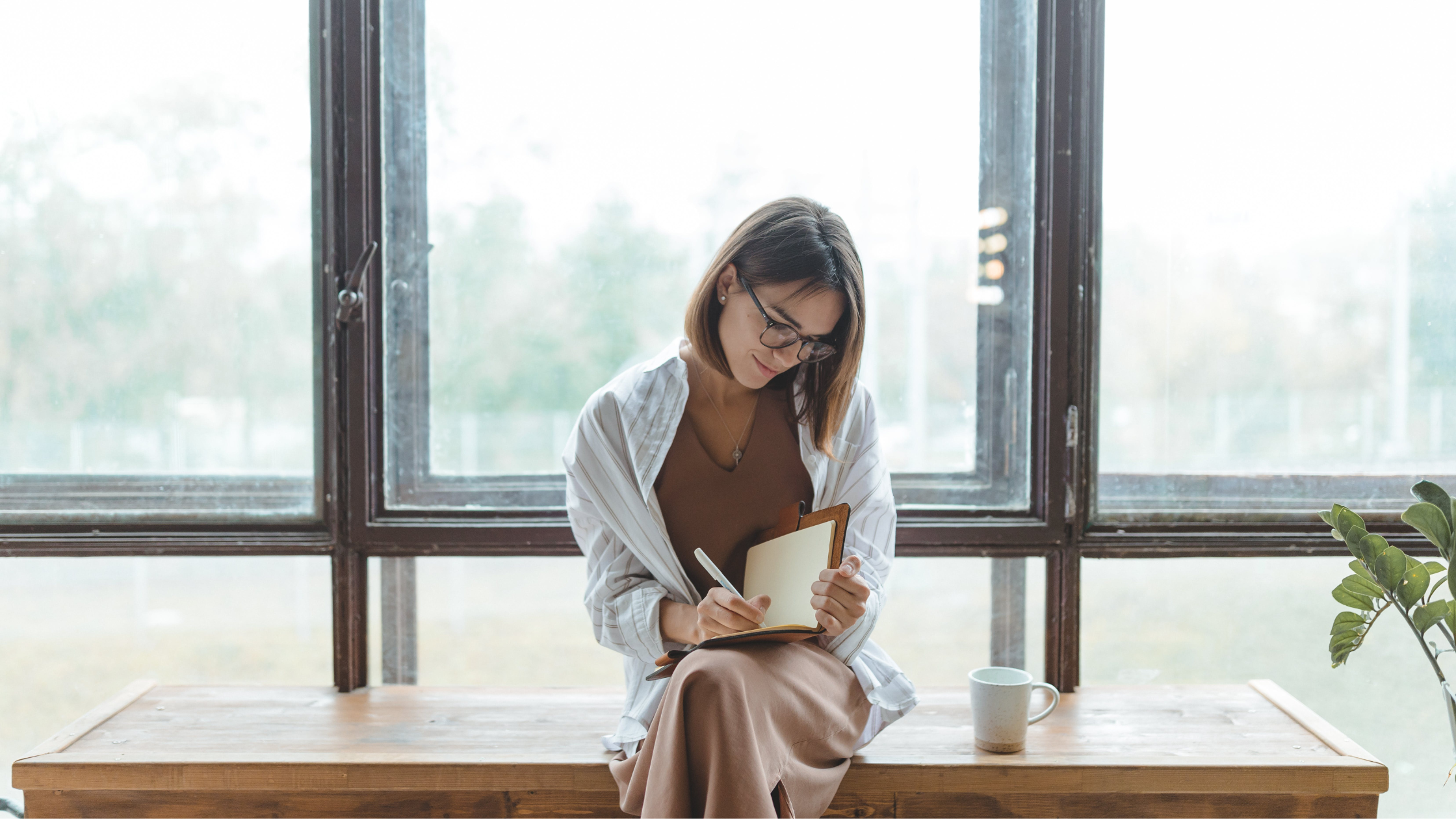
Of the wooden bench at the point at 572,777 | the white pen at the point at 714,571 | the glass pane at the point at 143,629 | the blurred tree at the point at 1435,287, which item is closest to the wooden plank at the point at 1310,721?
the wooden bench at the point at 572,777

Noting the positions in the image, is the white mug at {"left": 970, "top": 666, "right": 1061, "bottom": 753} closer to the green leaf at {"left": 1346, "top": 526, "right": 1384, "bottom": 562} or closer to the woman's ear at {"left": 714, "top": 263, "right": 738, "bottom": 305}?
the green leaf at {"left": 1346, "top": 526, "right": 1384, "bottom": 562}

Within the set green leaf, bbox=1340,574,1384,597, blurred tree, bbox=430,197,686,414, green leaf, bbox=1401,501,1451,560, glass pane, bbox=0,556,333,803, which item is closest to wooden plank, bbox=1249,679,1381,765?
green leaf, bbox=1340,574,1384,597

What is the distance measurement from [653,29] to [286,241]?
85cm

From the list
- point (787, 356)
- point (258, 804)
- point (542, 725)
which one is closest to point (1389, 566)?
point (787, 356)

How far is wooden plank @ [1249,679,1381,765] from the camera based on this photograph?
146 centimetres

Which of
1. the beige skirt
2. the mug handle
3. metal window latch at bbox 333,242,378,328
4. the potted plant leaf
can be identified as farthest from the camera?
metal window latch at bbox 333,242,378,328

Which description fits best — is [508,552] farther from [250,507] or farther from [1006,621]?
[1006,621]

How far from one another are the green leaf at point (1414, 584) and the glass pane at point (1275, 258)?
0.39m

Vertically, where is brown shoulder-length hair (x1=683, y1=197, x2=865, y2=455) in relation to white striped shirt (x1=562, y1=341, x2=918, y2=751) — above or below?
above

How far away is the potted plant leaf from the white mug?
19.7 inches

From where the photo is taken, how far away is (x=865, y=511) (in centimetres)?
145

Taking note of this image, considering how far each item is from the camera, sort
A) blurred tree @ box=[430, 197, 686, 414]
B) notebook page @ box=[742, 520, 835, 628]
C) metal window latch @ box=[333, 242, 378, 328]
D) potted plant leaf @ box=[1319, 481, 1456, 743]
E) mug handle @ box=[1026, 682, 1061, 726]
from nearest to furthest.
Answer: notebook page @ box=[742, 520, 835, 628]
potted plant leaf @ box=[1319, 481, 1456, 743]
mug handle @ box=[1026, 682, 1061, 726]
metal window latch @ box=[333, 242, 378, 328]
blurred tree @ box=[430, 197, 686, 414]

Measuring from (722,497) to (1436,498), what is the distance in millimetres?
1114

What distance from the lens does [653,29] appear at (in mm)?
1815
